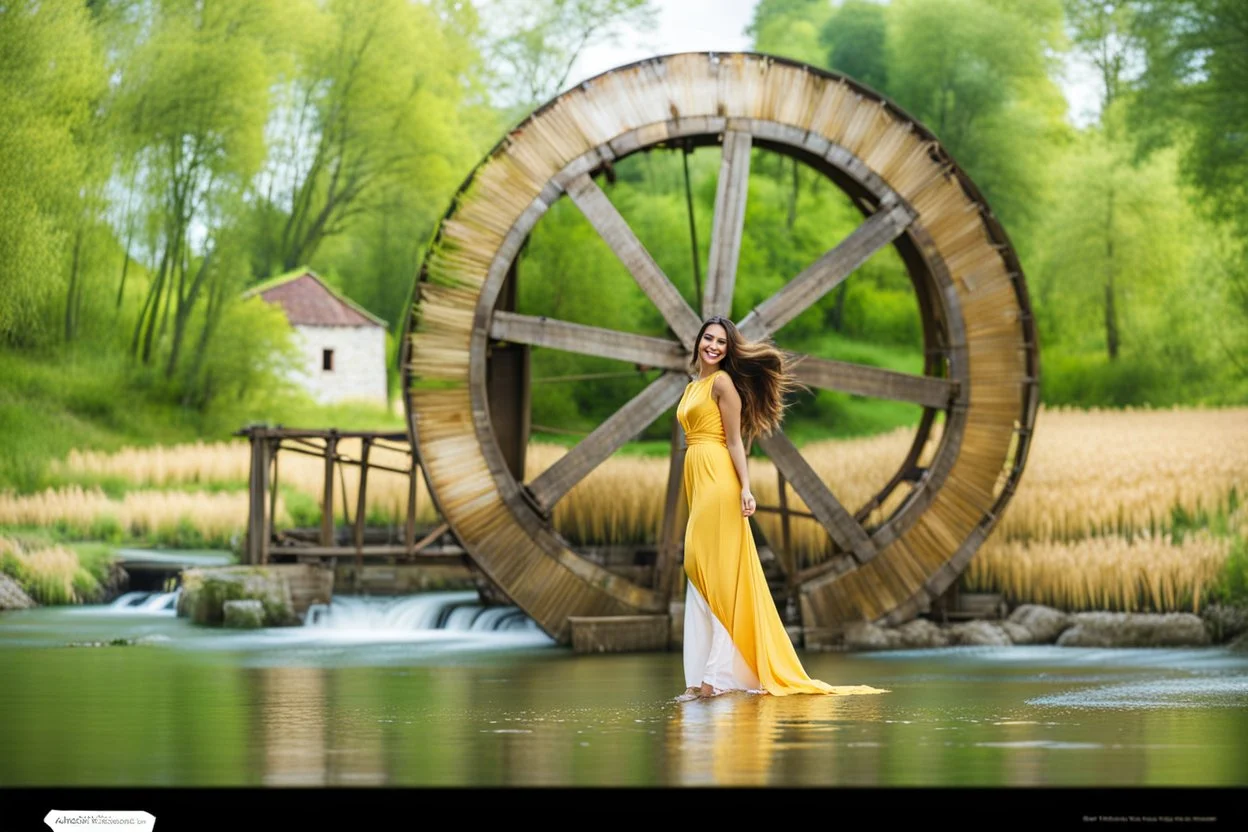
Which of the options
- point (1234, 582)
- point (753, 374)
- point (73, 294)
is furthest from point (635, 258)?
point (73, 294)

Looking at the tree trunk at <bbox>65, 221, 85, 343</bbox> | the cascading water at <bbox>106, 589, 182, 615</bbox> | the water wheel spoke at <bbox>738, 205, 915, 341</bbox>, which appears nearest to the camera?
the water wheel spoke at <bbox>738, 205, 915, 341</bbox>

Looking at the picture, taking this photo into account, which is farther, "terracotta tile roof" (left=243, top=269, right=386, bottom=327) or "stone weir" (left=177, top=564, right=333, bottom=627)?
"terracotta tile roof" (left=243, top=269, right=386, bottom=327)

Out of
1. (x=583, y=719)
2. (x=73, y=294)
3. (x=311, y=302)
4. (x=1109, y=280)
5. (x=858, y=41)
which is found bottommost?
(x=583, y=719)

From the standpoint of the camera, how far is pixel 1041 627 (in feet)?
39.1

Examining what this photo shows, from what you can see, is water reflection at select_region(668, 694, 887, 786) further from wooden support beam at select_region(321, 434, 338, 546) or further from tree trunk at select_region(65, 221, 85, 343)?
tree trunk at select_region(65, 221, 85, 343)

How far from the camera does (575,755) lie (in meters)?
5.70

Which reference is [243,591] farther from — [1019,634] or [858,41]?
[858,41]

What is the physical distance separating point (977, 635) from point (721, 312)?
2.72 m

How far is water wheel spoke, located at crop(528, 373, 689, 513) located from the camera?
11000 mm

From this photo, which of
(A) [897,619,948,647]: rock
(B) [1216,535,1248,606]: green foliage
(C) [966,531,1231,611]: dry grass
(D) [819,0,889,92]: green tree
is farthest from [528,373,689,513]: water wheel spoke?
(D) [819,0,889,92]: green tree

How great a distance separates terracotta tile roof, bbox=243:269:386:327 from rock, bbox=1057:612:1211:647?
37.7 feet

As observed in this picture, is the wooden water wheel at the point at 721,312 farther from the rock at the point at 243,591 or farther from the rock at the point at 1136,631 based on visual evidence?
the rock at the point at 243,591

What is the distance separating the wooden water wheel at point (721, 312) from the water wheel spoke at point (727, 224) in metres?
0.01

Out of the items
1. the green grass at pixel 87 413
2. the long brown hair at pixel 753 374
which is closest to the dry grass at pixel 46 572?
the green grass at pixel 87 413
